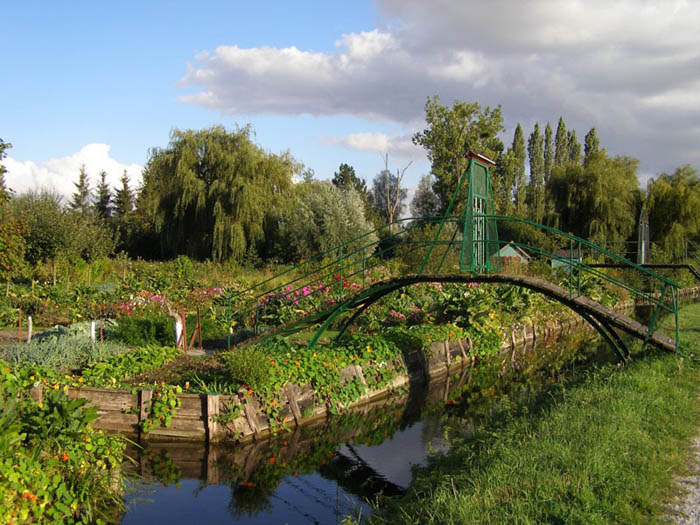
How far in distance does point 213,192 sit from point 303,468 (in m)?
23.4

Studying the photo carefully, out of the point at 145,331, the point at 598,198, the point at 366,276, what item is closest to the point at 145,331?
the point at 145,331

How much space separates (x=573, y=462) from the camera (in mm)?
6293

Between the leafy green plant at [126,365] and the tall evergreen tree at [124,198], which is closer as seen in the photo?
the leafy green plant at [126,365]

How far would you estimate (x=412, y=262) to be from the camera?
26844 millimetres

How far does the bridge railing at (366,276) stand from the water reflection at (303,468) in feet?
8.98

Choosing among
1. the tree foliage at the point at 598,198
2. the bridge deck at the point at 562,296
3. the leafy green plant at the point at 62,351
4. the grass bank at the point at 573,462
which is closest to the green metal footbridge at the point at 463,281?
the bridge deck at the point at 562,296

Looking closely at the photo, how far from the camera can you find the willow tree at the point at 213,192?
30.6m

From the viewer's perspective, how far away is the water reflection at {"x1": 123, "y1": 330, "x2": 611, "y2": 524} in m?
7.87

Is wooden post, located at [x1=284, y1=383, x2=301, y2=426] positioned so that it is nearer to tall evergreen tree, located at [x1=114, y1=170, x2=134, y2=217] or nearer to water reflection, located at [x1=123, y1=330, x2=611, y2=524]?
water reflection, located at [x1=123, y1=330, x2=611, y2=524]

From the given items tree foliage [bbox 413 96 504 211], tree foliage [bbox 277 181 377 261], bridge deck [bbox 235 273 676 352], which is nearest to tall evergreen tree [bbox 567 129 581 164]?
tree foliage [bbox 413 96 504 211]

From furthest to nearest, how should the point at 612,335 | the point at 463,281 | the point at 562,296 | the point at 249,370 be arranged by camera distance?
the point at 612,335 < the point at 463,281 < the point at 562,296 < the point at 249,370

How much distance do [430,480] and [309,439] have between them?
3326mm

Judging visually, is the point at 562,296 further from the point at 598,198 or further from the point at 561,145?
the point at 561,145

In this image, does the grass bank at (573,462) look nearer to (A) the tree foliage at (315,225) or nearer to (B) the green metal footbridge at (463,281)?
(B) the green metal footbridge at (463,281)
